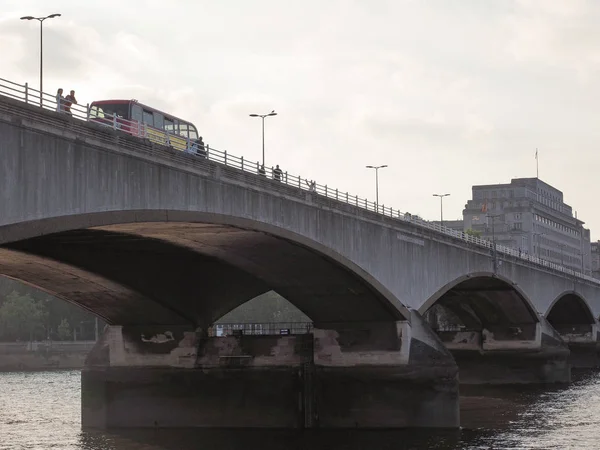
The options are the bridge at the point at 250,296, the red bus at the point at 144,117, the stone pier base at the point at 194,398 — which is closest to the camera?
the bridge at the point at 250,296

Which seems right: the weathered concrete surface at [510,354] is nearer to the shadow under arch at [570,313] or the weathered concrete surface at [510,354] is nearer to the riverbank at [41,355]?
the shadow under arch at [570,313]

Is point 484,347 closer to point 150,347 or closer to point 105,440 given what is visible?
point 150,347

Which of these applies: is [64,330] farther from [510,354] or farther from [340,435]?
[340,435]

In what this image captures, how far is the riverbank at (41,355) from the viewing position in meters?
112

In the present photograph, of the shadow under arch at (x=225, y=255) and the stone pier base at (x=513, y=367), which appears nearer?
the shadow under arch at (x=225, y=255)

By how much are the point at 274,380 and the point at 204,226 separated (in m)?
15.0

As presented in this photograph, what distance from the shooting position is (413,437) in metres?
49.7

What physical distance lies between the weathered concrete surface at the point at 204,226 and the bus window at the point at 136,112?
6.00 meters

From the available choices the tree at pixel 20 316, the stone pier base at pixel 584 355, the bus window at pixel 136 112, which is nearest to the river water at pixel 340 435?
the bus window at pixel 136 112

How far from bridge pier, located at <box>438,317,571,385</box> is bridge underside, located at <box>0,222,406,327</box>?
32.6 m

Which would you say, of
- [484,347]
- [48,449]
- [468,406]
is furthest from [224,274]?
[484,347]

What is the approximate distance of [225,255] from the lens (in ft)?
165

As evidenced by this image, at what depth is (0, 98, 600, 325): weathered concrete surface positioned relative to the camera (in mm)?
30984

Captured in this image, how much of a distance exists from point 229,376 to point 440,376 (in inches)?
426
